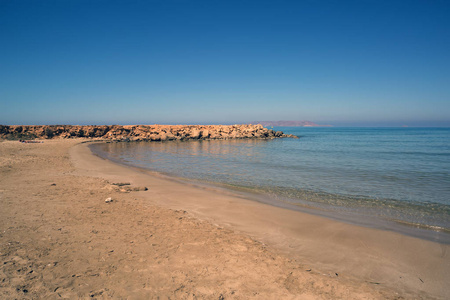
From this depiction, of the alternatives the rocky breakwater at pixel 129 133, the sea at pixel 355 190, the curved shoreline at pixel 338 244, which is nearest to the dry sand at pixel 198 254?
the curved shoreline at pixel 338 244

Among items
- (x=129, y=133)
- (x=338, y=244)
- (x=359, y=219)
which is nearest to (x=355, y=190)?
(x=359, y=219)

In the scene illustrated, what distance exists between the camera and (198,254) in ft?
14.5

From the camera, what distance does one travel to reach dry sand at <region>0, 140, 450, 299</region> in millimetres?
3430

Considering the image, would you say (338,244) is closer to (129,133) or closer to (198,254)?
(198,254)

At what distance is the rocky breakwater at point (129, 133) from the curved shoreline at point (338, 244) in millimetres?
36643

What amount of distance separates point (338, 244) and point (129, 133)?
4809cm

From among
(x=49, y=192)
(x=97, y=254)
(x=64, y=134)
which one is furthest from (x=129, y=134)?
(x=97, y=254)

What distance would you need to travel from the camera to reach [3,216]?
18.7ft

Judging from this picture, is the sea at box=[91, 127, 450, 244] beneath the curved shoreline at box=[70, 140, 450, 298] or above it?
beneath

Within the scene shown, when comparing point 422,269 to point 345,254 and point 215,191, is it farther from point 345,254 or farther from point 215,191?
point 215,191

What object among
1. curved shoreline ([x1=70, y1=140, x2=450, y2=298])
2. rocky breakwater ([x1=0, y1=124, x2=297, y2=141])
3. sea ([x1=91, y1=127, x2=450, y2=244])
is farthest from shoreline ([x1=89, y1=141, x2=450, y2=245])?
rocky breakwater ([x1=0, y1=124, x2=297, y2=141])

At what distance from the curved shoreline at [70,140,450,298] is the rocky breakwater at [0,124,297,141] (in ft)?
Result: 120

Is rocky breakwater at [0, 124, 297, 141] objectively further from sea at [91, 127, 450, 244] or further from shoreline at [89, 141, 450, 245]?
shoreline at [89, 141, 450, 245]

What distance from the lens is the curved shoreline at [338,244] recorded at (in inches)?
159
